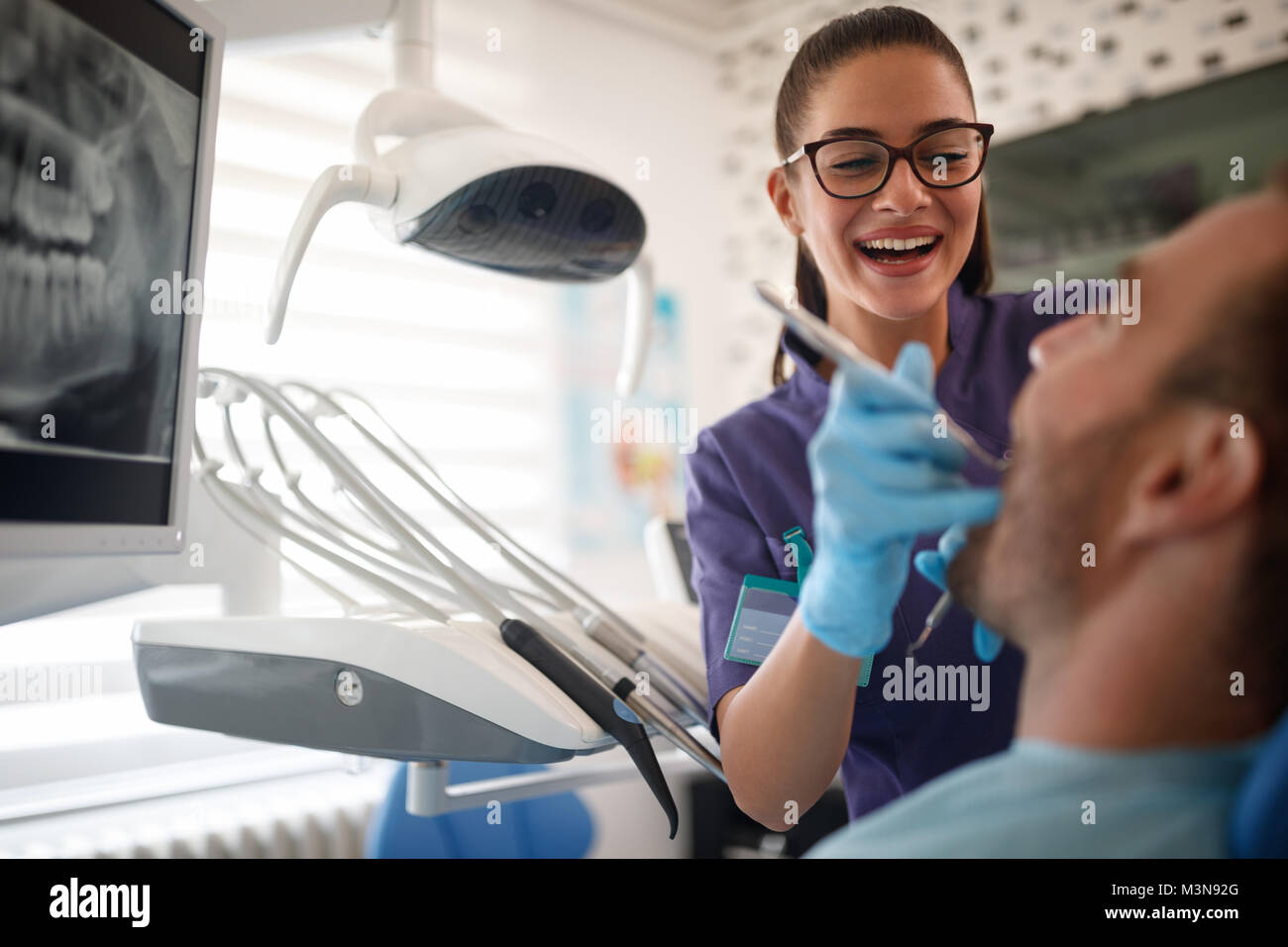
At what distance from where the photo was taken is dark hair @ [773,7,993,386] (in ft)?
3.13

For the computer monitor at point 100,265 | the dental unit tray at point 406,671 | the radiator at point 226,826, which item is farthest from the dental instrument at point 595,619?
the radiator at point 226,826

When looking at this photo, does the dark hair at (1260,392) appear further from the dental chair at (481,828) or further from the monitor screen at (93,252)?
the dental chair at (481,828)

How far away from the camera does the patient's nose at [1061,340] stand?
1.98ft

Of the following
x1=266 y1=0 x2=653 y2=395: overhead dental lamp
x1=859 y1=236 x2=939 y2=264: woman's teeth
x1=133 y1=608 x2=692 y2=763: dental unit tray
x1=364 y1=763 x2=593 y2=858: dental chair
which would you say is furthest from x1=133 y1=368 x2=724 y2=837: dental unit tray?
x1=364 y1=763 x2=593 y2=858: dental chair

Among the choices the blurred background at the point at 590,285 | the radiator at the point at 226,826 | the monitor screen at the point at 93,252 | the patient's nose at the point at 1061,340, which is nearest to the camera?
the patient's nose at the point at 1061,340

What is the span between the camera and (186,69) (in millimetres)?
918

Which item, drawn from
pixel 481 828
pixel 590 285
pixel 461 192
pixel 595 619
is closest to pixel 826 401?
pixel 595 619

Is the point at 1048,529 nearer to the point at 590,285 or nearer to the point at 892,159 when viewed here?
the point at 892,159

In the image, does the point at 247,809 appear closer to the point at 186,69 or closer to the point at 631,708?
the point at 631,708

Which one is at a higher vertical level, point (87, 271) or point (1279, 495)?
point (87, 271)

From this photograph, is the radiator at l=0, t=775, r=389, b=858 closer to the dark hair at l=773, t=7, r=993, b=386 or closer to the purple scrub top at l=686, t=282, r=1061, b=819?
the purple scrub top at l=686, t=282, r=1061, b=819

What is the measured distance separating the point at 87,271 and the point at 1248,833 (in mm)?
856

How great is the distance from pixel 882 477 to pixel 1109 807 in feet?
0.69
